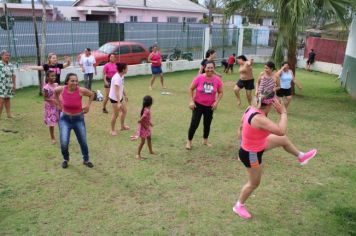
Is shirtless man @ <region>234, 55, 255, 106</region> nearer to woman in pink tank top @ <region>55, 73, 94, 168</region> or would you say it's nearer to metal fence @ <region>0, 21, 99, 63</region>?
woman in pink tank top @ <region>55, 73, 94, 168</region>

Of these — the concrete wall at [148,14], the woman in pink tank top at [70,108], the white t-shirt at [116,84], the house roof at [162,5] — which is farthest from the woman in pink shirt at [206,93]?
the concrete wall at [148,14]

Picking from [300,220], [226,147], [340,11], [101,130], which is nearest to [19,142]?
[101,130]

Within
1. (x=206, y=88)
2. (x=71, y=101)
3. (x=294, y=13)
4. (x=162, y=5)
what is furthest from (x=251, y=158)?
(x=162, y=5)

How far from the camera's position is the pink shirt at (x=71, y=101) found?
5.75m

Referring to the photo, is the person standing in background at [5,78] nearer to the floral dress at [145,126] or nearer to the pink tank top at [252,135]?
the floral dress at [145,126]

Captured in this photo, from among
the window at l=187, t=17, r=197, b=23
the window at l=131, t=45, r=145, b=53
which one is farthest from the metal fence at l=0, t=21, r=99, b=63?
the window at l=187, t=17, r=197, b=23

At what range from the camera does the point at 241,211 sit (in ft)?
15.5

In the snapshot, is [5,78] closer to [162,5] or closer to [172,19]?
[162,5]

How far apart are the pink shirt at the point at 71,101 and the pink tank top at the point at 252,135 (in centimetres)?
284

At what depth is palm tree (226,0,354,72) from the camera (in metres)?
10.2

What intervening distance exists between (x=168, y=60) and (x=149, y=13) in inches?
511

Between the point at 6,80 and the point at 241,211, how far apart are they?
6.60m

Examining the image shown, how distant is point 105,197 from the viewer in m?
5.14

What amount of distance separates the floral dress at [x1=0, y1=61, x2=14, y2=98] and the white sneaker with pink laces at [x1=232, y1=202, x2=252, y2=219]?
6472mm
